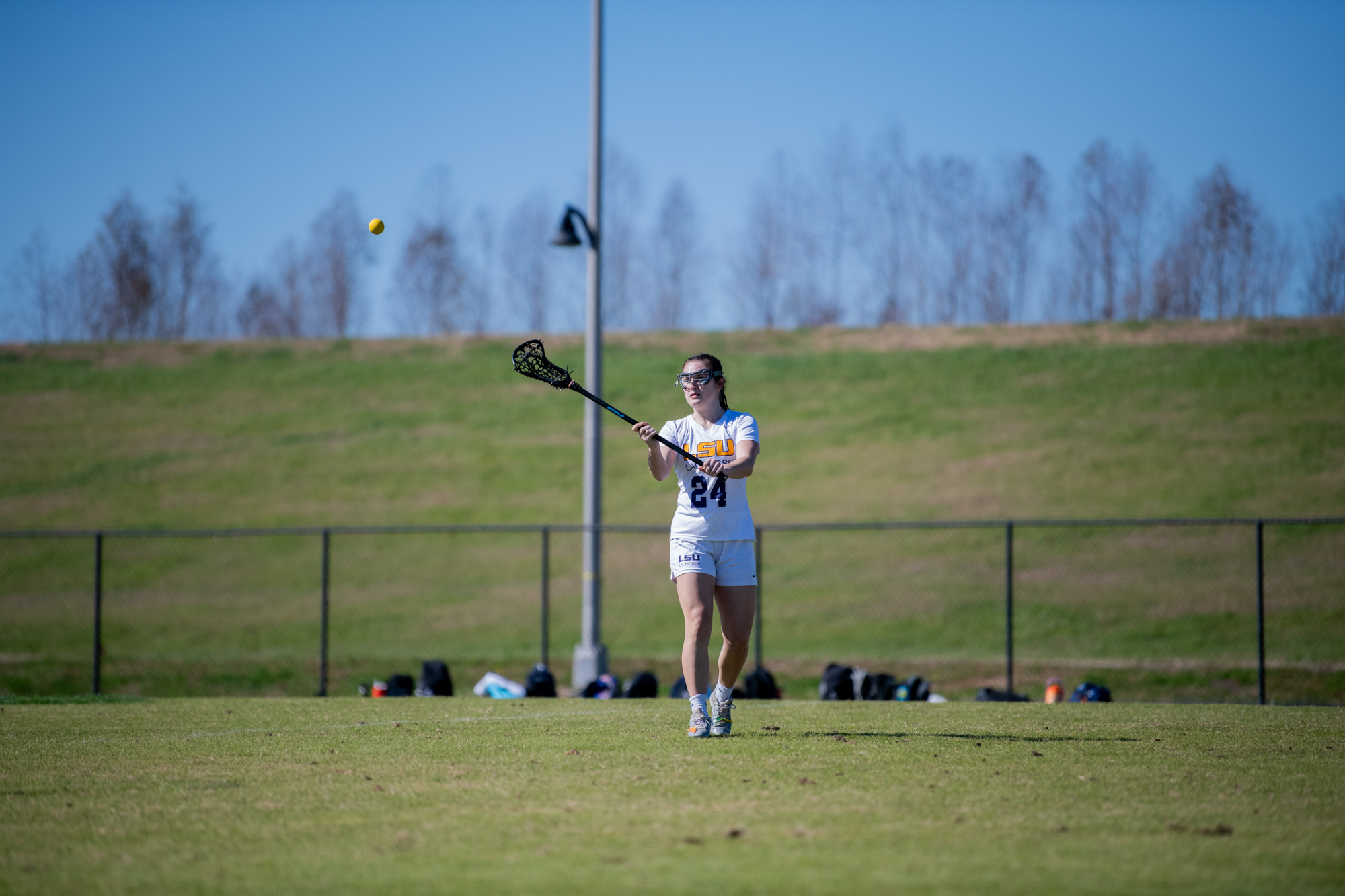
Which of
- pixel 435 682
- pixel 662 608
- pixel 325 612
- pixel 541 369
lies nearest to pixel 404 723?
pixel 541 369

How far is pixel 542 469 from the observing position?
110 feet

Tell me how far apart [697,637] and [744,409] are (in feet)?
94.2

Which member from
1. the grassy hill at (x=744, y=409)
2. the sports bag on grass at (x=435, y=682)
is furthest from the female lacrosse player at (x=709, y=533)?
the grassy hill at (x=744, y=409)

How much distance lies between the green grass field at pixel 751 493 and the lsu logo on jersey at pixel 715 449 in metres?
11.7

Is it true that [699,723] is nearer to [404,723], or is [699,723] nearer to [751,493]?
[404,723]

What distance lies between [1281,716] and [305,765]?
7.31 meters

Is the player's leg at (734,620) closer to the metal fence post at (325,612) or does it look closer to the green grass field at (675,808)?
the green grass field at (675,808)

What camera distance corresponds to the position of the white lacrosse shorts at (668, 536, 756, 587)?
22.8 ft

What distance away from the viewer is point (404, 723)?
28.0 ft

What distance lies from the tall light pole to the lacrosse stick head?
5.92 m

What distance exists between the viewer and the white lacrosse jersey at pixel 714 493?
275 inches

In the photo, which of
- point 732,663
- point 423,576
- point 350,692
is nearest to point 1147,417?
point 423,576

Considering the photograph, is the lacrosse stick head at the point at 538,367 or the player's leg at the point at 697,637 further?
the lacrosse stick head at the point at 538,367

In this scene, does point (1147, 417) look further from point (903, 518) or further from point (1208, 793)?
point (1208, 793)
